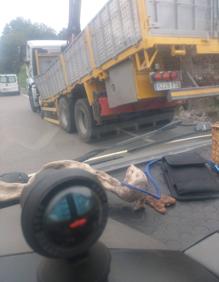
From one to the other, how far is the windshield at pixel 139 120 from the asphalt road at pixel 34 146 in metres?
0.03

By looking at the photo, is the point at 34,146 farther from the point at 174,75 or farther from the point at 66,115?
the point at 174,75

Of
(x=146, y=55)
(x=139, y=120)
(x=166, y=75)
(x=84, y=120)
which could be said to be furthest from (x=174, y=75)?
(x=84, y=120)

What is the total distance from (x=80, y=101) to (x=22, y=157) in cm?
222

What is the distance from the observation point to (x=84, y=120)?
787 centimetres

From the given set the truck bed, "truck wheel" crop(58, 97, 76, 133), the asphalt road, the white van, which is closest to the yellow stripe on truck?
the truck bed

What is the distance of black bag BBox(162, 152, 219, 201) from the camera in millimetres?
2334

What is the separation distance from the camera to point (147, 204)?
7.27ft

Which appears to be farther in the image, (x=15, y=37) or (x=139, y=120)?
(x=15, y=37)

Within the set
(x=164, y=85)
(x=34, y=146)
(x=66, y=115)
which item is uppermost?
(x=164, y=85)

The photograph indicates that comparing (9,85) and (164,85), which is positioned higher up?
(9,85)

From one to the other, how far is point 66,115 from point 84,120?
118cm

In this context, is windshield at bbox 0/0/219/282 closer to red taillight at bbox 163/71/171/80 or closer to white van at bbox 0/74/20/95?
red taillight at bbox 163/71/171/80

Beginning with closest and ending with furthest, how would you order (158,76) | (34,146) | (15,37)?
(158,76) < (34,146) < (15,37)

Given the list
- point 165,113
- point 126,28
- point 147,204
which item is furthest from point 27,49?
point 147,204
